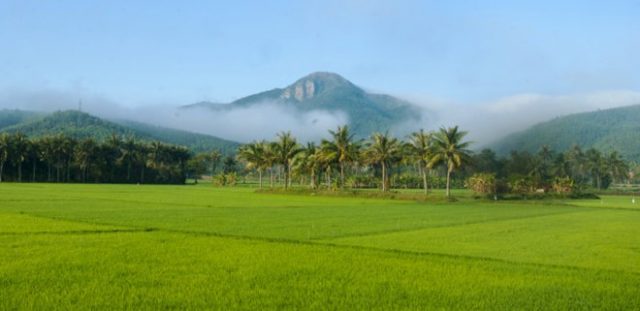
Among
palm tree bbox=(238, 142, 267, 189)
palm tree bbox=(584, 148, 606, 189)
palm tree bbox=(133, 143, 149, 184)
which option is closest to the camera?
palm tree bbox=(238, 142, 267, 189)

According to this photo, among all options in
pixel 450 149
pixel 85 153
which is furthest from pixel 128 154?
pixel 450 149

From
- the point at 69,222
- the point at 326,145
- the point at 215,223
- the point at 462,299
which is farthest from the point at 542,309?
the point at 326,145

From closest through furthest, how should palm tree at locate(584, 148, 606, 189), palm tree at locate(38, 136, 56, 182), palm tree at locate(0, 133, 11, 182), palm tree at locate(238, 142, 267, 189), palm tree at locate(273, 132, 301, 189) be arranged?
1. palm tree at locate(273, 132, 301, 189)
2. palm tree at locate(238, 142, 267, 189)
3. palm tree at locate(0, 133, 11, 182)
4. palm tree at locate(38, 136, 56, 182)
5. palm tree at locate(584, 148, 606, 189)

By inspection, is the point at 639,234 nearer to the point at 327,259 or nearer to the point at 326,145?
the point at 327,259

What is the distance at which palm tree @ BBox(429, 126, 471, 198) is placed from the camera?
65750 mm

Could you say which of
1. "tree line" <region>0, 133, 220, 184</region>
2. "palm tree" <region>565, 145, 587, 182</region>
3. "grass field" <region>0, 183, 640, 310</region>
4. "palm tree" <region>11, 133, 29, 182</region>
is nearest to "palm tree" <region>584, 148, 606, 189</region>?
"palm tree" <region>565, 145, 587, 182</region>

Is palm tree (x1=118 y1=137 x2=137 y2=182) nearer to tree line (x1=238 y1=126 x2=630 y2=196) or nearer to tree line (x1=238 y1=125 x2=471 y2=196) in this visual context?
tree line (x1=238 y1=126 x2=630 y2=196)

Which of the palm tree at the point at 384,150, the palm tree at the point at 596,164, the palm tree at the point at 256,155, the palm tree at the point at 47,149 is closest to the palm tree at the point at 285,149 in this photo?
the palm tree at the point at 256,155

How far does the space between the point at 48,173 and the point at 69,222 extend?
92629mm

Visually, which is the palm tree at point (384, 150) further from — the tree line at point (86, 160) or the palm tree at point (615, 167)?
the palm tree at point (615, 167)

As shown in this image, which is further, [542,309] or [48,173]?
[48,173]

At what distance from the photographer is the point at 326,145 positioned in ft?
240

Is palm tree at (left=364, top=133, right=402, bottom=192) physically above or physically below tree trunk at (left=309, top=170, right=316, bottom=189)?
above

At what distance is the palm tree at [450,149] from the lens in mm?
65750
